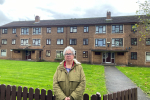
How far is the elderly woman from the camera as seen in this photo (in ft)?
10.1

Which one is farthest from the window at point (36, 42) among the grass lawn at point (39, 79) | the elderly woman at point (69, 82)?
the elderly woman at point (69, 82)

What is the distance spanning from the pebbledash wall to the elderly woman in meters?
22.3

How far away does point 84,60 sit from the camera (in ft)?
88.8

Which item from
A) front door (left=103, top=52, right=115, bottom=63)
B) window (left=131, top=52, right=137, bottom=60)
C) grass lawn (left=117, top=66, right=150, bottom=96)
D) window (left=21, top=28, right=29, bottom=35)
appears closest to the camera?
grass lawn (left=117, top=66, right=150, bottom=96)

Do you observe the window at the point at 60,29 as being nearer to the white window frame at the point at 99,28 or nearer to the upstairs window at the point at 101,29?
the white window frame at the point at 99,28

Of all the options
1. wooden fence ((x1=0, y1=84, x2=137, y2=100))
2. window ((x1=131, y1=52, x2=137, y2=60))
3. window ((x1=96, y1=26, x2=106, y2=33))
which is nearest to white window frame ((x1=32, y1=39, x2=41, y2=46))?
window ((x1=96, y1=26, x2=106, y2=33))

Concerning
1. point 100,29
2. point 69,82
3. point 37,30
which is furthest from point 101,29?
point 69,82

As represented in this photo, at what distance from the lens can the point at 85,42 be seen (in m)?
27.4

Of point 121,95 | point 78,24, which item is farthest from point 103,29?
point 121,95

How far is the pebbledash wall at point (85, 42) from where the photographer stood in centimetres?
2489

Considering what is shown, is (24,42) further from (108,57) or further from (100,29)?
(108,57)

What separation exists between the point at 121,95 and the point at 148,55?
2470 centimetres

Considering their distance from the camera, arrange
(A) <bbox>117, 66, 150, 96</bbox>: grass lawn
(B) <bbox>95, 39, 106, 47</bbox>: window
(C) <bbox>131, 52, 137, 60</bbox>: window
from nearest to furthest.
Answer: (A) <bbox>117, 66, 150, 96</bbox>: grass lawn
(C) <bbox>131, 52, 137, 60</bbox>: window
(B) <bbox>95, 39, 106, 47</bbox>: window

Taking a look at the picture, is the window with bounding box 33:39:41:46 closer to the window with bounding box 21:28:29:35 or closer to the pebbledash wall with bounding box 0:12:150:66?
the pebbledash wall with bounding box 0:12:150:66
